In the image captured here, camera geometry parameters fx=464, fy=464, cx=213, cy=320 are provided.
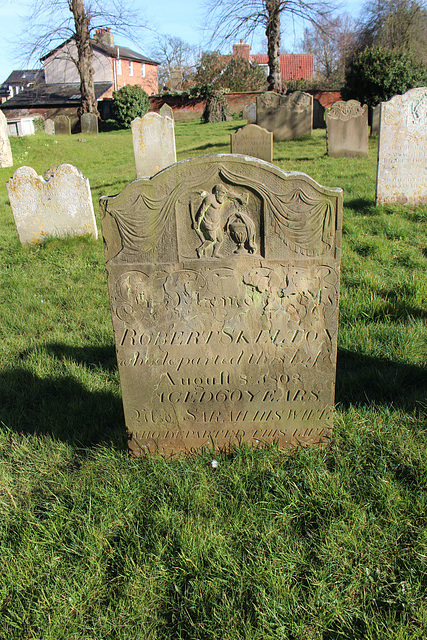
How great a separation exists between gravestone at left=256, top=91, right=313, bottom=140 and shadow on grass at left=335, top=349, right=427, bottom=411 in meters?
15.3

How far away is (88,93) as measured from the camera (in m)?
27.0

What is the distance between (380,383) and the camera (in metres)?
3.40

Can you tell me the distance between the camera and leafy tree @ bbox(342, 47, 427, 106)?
747 inches

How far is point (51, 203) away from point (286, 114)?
1255 centimetres

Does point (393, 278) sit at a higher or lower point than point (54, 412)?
higher

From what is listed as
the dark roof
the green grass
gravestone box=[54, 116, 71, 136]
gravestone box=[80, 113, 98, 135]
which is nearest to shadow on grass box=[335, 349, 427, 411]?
the green grass

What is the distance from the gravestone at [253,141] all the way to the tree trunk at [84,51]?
1941 cm

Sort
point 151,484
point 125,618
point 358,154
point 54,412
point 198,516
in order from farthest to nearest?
point 358,154, point 54,412, point 151,484, point 198,516, point 125,618

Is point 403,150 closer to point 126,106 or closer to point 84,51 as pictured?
point 84,51

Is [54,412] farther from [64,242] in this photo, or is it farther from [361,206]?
[361,206]

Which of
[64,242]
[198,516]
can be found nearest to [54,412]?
[198,516]

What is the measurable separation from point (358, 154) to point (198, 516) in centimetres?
1229

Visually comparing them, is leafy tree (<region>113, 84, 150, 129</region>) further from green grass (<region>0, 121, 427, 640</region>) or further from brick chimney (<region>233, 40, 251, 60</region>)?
green grass (<region>0, 121, 427, 640</region>)

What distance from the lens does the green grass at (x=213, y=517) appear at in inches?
77.8
